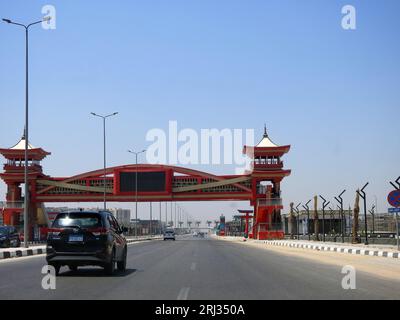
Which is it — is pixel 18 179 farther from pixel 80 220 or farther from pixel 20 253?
pixel 80 220

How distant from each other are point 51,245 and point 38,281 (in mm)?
1324

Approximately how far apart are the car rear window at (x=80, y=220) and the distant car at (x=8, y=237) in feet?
81.9

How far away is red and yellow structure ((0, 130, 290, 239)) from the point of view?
8600 cm

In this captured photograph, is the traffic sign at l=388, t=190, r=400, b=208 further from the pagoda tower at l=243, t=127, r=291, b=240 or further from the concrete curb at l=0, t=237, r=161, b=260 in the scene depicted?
the pagoda tower at l=243, t=127, r=291, b=240

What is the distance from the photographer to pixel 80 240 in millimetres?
15586

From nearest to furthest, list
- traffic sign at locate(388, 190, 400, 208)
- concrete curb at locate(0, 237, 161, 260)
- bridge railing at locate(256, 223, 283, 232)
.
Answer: traffic sign at locate(388, 190, 400, 208) < concrete curb at locate(0, 237, 161, 260) < bridge railing at locate(256, 223, 283, 232)

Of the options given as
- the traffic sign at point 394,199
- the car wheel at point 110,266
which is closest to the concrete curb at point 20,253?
the car wheel at point 110,266

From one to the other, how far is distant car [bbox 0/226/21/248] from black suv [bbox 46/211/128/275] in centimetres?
2496

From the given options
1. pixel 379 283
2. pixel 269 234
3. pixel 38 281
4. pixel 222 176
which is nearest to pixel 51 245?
pixel 38 281

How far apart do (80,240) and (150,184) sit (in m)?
74.8

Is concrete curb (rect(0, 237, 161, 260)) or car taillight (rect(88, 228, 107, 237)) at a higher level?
car taillight (rect(88, 228, 107, 237))

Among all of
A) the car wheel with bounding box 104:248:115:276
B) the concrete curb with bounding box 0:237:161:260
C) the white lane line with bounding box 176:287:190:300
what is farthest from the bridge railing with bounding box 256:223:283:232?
the white lane line with bounding box 176:287:190:300

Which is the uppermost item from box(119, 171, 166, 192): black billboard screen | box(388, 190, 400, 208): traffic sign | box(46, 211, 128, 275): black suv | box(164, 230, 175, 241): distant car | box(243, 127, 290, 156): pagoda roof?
box(243, 127, 290, 156): pagoda roof

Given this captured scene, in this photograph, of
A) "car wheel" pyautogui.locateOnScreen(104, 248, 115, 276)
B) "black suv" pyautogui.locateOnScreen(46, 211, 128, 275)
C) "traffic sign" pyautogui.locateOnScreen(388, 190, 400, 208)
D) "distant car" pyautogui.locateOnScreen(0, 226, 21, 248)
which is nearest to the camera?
"black suv" pyautogui.locateOnScreen(46, 211, 128, 275)
